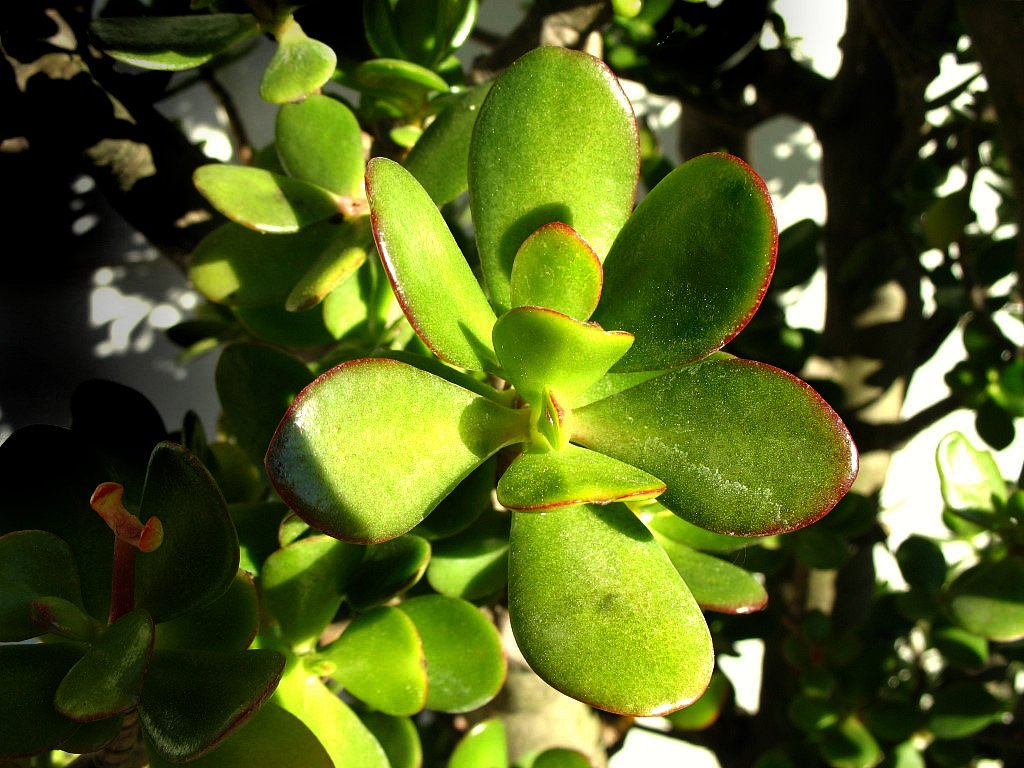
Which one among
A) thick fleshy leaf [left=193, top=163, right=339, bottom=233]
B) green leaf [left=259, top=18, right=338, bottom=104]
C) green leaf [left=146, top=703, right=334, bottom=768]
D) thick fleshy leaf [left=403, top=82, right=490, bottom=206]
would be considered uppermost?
green leaf [left=259, top=18, right=338, bottom=104]

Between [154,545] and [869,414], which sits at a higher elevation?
[154,545]

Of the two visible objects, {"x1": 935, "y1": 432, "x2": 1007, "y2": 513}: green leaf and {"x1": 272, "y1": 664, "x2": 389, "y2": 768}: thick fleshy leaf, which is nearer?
{"x1": 272, "y1": 664, "x2": 389, "y2": 768}: thick fleshy leaf

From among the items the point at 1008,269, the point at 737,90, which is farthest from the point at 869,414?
the point at 737,90

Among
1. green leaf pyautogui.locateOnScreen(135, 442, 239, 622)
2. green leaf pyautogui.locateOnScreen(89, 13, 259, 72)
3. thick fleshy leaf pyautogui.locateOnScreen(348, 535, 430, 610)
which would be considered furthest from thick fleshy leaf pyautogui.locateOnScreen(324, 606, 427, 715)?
green leaf pyautogui.locateOnScreen(89, 13, 259, 72)

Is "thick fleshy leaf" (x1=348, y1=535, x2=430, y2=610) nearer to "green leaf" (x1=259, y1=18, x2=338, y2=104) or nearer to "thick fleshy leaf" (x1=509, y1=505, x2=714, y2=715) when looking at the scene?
"thick fleshy leaf" (x1=509, y1=505, x2=714, y2=715)

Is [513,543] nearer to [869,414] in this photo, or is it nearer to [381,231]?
[381,231]

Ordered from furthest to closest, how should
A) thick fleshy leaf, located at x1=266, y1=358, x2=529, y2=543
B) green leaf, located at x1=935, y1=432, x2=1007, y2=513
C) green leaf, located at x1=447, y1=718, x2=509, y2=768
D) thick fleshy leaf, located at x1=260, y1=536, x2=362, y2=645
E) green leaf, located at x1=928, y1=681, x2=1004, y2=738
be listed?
green leaf, located at x1=928, y1=681, x2=1004, y2=738
green leaf, located at x1=935, y1=432, x2=1007, y2=513
green leaf, located at x1=447, y1=718, x2=509, y2=768
thick fleshy leaf, located at x1=260, y1=536, x2=362, y2=645
thick fleshy leaf, located at x1=266, y1=358, x2=529, y2=543
